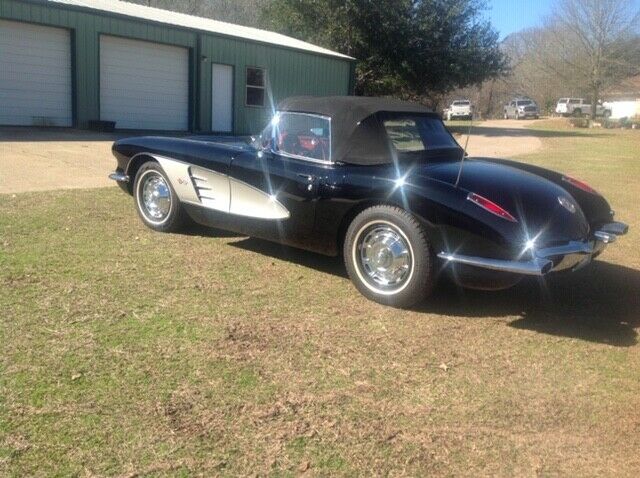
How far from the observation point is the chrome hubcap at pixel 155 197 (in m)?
5.89

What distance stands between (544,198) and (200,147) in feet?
9.42

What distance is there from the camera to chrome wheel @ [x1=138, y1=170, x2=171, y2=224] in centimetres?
589

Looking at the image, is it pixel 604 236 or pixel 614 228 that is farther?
pixel 614 228

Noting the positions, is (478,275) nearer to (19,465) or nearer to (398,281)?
(398,281)

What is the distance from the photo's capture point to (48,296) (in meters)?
4.08

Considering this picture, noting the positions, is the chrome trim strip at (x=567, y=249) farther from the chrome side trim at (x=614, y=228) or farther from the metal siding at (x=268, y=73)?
the metal siding at (x=268, y=73)

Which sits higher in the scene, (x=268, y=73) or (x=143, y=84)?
(x=268, y=73)

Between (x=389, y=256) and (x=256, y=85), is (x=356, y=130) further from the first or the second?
→ (x=256, y=85)

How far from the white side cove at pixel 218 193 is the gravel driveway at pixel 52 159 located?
3148 mm

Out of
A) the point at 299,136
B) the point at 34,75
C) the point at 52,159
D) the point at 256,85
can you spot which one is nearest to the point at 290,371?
the point at 299,136

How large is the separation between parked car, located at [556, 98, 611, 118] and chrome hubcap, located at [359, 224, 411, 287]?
212 ft

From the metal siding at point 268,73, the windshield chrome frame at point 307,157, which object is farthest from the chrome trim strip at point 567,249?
the metal siding at point 268,73

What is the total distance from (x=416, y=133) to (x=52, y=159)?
8.23 meters

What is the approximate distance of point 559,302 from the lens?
4.68m
